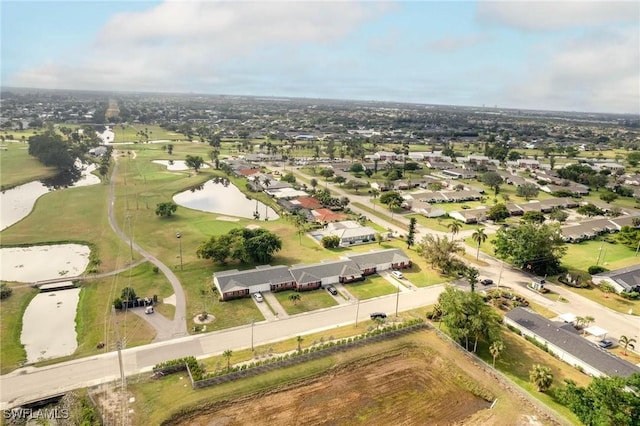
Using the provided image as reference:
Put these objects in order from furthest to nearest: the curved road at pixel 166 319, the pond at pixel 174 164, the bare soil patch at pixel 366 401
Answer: the pond at pixel 174 164 < the curved road at pixel 166 319 < the bare soil patch at pixel 366 401

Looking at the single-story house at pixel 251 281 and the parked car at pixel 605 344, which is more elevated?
the single-story house at pixel 251 281

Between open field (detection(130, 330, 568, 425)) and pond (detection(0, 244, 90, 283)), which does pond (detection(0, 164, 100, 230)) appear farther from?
open field (detection(130, 330, 568, 425))

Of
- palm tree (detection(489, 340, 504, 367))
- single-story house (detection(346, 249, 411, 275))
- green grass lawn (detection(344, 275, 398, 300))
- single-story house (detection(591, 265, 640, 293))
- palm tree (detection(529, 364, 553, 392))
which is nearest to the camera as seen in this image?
palm tree (detection(529, 364, 553, 392))

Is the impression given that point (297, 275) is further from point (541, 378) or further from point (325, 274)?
point (541, 378)

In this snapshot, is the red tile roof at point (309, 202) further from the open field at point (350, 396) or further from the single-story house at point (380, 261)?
the open field at point (350, 396)

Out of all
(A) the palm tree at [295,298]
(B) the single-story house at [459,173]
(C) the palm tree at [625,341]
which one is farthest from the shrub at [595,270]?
(B) the single-story house at [459,173]

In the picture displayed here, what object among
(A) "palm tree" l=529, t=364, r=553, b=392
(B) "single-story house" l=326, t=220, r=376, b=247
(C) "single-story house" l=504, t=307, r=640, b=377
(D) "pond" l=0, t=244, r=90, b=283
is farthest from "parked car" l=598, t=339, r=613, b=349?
(D) "pond" l=0, t=244, r=90, b=283

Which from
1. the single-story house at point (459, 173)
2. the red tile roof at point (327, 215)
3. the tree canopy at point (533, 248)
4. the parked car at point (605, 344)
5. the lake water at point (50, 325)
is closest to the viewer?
the lake water at point (50, 325)

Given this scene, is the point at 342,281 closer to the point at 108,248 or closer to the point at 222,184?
the point at 108,248
